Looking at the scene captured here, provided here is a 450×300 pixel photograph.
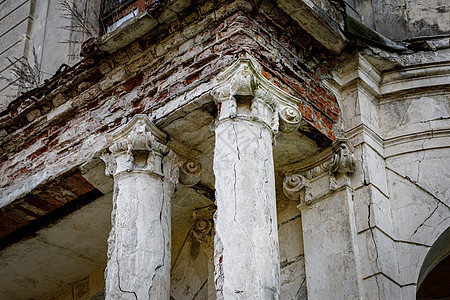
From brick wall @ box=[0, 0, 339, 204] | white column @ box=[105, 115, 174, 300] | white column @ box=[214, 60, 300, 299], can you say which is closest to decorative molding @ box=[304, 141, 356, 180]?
brick wall @ box=[0, 0, 339, 204]

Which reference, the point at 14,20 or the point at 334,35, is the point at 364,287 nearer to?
the point at 334,35

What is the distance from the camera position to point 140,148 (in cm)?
598

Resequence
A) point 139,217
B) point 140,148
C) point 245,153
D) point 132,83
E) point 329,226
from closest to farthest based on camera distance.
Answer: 1. point 245,153
2. point 139,217
3. point 140,148
4. point 329,226
5. point 132,83

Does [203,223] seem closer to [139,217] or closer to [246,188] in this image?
[139,217]

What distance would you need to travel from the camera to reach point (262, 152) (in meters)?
5.51

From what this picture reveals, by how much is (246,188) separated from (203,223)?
179cm

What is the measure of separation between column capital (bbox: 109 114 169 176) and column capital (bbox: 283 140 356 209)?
114 cm

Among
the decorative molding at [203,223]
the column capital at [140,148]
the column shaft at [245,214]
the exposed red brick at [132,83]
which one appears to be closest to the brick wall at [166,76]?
the exposed red brick at [132,83]

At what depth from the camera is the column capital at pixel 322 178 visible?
6.27m

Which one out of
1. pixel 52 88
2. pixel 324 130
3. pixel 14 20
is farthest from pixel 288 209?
pixel 14 20

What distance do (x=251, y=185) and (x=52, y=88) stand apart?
253cm

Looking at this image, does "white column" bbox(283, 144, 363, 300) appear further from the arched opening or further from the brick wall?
the arched opening

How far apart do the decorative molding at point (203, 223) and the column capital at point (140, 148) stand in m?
1.09

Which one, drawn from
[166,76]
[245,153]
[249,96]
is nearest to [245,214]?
[245,153]
